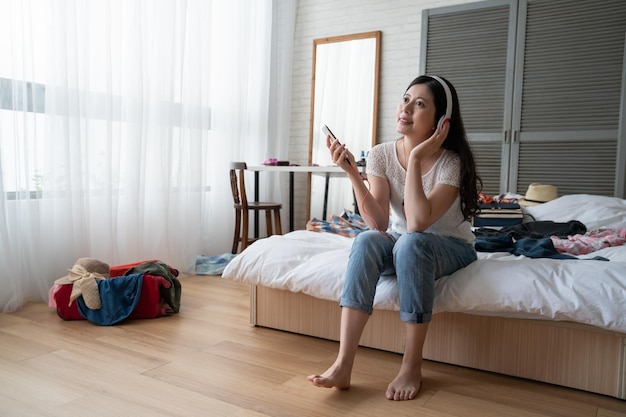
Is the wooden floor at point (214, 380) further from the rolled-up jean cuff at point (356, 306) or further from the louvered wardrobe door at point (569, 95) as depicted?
the louvered wardrobe door at point (569, 95)

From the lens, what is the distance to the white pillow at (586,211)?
260cm

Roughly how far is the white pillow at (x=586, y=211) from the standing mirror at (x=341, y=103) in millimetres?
1678

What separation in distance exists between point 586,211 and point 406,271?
165 cm

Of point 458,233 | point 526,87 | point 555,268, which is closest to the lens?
point 555,268

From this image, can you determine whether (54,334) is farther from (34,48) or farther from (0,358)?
(34,48)

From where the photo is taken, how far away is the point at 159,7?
10.5 ft

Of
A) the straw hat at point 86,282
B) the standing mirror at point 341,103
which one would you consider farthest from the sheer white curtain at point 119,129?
the standing mirror at point 341,103

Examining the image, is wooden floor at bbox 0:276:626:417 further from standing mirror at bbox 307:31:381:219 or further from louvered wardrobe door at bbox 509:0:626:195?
standing mirror at bbox 307:31:381:219

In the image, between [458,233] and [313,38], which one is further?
[313,38]

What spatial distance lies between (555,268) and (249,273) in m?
1.07

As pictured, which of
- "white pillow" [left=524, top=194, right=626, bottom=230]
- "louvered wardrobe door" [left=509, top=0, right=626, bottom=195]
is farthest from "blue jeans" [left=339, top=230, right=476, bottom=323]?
"louvered wardrobe door" [left=509, top=0, right=626, bottom=195]

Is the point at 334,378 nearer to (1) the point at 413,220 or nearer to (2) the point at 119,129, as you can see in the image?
(1) the point at 413,220

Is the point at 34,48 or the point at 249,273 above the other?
the point at 34,48

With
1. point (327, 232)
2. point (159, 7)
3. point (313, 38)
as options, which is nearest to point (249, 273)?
point (327, 232)
